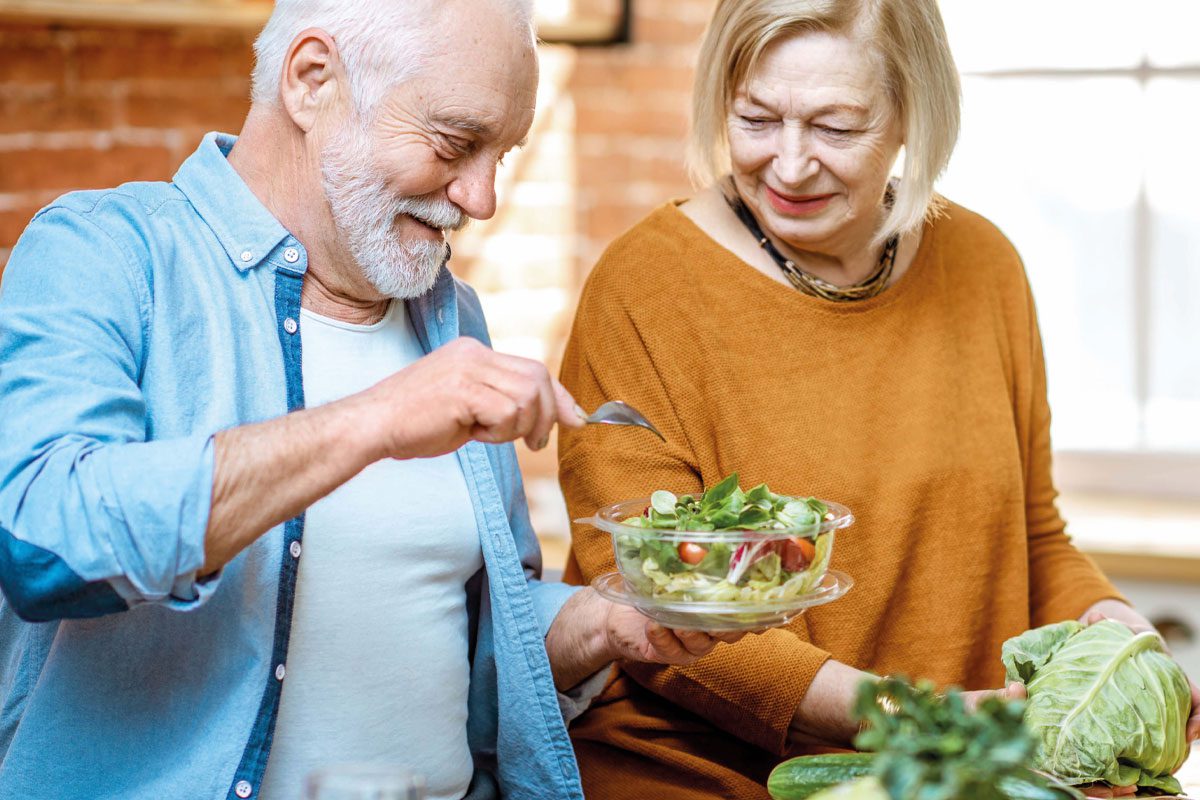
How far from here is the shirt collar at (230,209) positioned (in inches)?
58.1

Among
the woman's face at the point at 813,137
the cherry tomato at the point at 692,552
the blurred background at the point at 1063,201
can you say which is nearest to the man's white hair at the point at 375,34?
the woman's face at the point at 813,137

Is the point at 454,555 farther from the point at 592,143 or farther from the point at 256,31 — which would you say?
the point at 592,143

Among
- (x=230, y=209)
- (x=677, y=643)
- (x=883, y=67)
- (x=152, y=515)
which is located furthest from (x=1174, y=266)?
(x=152, y=515)

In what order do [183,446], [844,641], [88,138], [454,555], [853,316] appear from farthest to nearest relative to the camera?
[88,138]
[853,316]
[844,641]
[454,555]
[183,446]

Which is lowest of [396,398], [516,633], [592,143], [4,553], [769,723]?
[769,723]

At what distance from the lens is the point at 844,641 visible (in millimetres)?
1801

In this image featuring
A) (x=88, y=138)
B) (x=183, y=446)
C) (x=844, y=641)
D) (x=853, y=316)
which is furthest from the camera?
(x=88, y=138)

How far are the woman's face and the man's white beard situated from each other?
47cm

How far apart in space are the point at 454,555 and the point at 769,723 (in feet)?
1.40

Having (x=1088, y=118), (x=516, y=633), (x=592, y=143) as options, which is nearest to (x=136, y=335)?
(x=516, y=633)

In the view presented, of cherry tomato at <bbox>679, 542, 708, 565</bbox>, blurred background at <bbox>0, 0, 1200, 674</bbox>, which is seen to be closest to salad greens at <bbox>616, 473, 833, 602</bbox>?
cherry tomato at <bbox>679, 542, 708, 565</bbox>

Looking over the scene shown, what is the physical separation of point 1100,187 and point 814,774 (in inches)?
92.2

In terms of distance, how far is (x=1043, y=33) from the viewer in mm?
3186

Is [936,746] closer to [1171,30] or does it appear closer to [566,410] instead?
[566,410]
